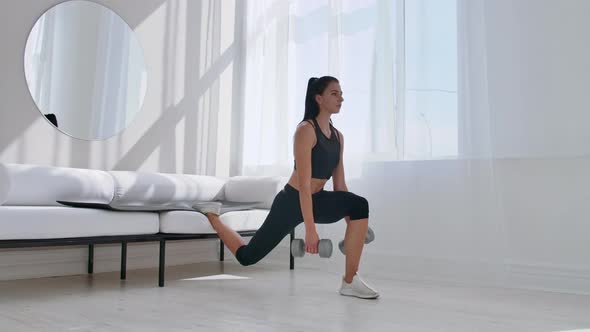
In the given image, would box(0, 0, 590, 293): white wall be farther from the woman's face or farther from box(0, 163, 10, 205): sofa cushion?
the woman's face

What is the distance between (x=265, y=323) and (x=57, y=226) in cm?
109

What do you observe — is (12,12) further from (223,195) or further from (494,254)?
(494,254)

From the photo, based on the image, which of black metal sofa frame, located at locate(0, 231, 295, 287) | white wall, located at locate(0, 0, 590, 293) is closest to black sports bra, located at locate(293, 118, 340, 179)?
black metal sofa frame, located at locate(0, 231, 295, 287)

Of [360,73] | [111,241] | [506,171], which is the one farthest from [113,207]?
[506,171]

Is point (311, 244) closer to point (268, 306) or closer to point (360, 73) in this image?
point (268, 306)

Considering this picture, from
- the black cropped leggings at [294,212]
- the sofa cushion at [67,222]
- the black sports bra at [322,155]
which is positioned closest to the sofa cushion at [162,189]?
the sofa cushion at [67,222]

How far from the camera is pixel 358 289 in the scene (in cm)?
252

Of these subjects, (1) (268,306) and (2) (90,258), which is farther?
(2) (90,258)

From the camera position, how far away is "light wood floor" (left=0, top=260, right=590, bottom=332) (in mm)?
1940

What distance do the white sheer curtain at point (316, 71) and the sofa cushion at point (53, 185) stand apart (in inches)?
54.0

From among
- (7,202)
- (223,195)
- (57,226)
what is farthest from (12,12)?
(223,195)

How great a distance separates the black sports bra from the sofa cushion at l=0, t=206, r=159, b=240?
839mm

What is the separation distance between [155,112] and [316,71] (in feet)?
3.81

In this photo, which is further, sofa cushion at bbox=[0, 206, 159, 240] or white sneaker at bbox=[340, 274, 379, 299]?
white sneaker at bbox=[340, 274, 379, 299]
